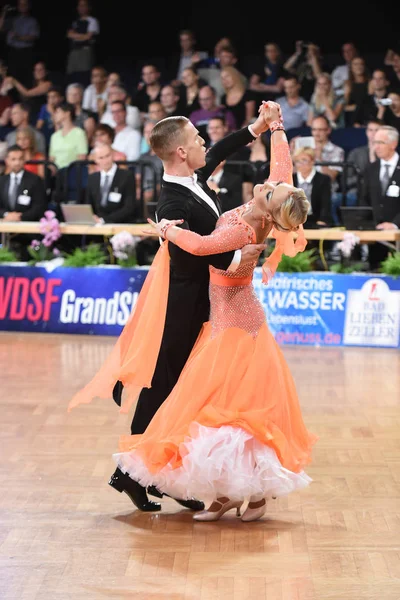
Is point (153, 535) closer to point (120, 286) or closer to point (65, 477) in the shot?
point (65, 477)

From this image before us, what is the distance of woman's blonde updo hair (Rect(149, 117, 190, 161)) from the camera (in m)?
3.78

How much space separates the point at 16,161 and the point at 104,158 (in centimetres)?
83

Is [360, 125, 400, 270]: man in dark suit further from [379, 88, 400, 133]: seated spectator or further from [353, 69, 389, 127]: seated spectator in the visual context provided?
[353, 69, 389, 127]: seated spectator

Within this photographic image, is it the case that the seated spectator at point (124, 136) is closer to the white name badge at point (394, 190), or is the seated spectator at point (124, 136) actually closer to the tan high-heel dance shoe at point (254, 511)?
the white name badge at point (394, 190)

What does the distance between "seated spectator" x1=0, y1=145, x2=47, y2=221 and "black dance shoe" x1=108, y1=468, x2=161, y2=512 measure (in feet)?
17.4

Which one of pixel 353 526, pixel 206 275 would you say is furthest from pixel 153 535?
pixel 206 275

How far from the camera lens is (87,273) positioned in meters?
8.17

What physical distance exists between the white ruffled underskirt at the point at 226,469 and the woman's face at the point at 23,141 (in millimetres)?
6478

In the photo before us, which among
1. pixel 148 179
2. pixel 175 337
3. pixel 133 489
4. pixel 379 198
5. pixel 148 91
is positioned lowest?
pixel 133 489

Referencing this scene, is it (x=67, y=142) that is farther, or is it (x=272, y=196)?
(x=67, y=142)

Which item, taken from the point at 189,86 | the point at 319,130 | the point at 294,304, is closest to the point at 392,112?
the point at 319,130

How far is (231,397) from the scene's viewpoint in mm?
3717

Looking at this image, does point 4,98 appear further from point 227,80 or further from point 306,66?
point 306,66

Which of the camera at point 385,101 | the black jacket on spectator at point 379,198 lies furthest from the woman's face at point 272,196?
the camera at point 385,101
